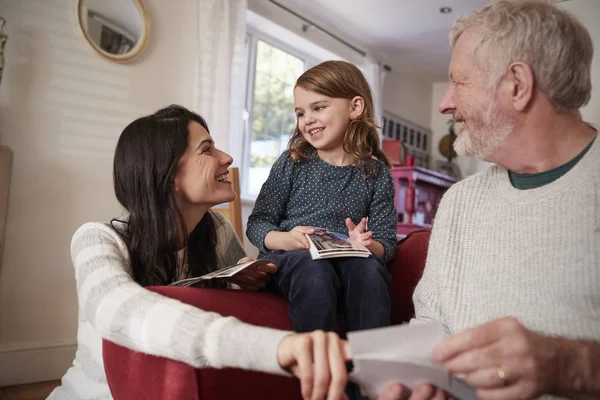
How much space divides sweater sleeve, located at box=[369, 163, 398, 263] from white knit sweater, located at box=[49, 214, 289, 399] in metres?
0.85

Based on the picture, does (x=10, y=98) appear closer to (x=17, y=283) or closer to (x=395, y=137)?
(x=17, y=283)

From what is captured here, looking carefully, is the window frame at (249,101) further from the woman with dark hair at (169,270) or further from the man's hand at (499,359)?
the man's hand at (499,359)

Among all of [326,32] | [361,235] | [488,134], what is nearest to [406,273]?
[361,235]

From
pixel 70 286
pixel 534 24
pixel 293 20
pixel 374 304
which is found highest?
pixel 293 20

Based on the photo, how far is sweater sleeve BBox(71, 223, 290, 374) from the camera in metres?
0.75

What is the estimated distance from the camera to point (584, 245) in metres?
0.94

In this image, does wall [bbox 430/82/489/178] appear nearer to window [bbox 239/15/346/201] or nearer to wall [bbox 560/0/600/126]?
window [bbox 239/15/346/201]

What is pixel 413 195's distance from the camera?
15.6 ft

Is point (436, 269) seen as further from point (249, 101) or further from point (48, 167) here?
point (249, 101)

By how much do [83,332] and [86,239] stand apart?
24cm

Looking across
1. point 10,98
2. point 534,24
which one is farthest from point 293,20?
point 534,24

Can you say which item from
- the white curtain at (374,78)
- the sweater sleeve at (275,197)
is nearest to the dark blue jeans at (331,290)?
the sweater sleeve at (275,197)

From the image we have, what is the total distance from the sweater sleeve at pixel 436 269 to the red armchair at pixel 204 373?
0.32 metres

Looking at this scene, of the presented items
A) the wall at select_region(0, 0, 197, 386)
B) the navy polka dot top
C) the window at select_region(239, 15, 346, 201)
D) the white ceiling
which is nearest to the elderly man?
the navy polka dot top
